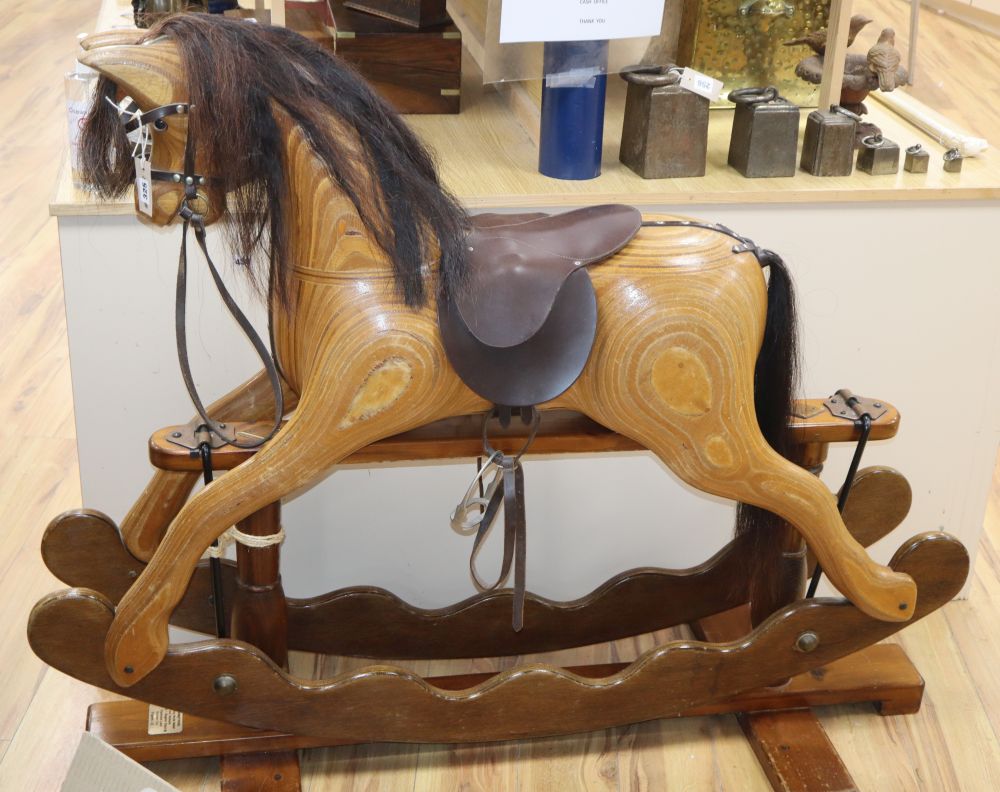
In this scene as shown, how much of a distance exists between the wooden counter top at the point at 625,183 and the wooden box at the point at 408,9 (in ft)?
0.63

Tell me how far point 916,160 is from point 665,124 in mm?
385

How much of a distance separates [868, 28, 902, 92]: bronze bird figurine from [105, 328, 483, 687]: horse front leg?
37.0 inches

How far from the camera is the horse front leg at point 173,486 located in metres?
1.55

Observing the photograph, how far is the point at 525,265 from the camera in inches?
50.6

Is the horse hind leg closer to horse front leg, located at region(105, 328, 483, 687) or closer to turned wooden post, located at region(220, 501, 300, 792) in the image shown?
horse front leg, located at region(105, 328, 483, 687)

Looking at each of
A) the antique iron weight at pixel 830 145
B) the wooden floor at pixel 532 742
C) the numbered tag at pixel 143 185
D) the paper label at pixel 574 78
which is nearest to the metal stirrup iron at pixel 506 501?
the wooden floor at pixel 532 742

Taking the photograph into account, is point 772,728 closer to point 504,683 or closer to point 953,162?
point 504,683

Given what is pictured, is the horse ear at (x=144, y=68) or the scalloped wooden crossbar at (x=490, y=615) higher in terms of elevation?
the horse ear at (x=144, y=68)

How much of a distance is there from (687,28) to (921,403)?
73cm

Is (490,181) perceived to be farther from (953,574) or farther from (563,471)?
(953,574)

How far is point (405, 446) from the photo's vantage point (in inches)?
56.0

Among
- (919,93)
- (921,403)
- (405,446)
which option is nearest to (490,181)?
(405,446)

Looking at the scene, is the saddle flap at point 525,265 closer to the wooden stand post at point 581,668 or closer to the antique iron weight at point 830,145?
the wooden stand post at point 581,668

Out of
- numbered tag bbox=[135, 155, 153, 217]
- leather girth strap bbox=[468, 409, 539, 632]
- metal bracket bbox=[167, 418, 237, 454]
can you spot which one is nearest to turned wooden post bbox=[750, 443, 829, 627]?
leather girth strap bbox=[468, 409, 539, 632]
